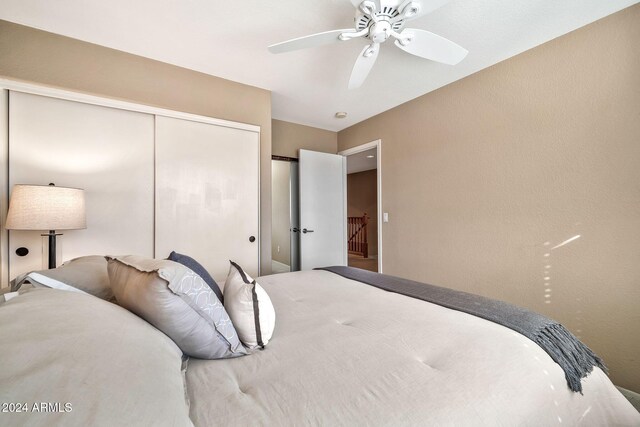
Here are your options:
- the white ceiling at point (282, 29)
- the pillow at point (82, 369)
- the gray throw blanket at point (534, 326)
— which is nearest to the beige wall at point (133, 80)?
the white ceiling at point (282, 29)

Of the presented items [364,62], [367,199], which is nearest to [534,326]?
[364,62]

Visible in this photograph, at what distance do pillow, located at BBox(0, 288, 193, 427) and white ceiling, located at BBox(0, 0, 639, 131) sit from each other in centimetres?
188

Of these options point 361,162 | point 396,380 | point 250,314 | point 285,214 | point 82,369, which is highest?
point 361,162

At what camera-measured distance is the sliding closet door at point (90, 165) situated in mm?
1774

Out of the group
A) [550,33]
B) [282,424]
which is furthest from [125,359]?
[550,33]

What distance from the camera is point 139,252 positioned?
2127mm

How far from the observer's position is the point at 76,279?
986 mm

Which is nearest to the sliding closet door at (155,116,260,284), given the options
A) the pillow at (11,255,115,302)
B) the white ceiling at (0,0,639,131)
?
the white ceiling at (0,0,639,131)

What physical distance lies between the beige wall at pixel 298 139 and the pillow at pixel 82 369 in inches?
125

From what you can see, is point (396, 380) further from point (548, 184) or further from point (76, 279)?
point (548, 184)

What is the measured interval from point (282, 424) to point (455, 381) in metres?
0.51

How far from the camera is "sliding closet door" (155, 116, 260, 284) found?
226cm

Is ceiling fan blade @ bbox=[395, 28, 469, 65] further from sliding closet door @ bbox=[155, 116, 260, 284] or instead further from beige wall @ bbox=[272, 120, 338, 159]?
beige wall @ bbox=[272, 120, 338, 159]

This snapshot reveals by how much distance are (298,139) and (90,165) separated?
2427 millimetres
